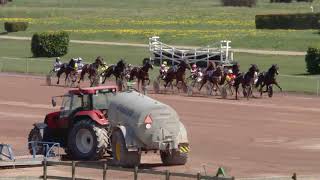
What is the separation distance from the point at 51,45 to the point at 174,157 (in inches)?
1703

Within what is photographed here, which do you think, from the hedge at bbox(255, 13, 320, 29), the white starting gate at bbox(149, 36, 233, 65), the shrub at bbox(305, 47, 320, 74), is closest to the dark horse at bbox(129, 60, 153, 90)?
the white starting gate at bbox(149, 36, 233, 65)

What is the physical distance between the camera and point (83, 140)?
23.8 metres

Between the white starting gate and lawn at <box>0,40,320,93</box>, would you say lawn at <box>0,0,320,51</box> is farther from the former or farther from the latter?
the white starting gate

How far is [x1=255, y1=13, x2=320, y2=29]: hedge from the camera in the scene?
77250 mm

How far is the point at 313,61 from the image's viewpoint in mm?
51219

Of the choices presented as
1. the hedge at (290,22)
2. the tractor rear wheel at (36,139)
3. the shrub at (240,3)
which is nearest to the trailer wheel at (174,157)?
the tractor rear wheel at (36,139)

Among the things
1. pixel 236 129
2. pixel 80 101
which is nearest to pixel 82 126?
pixel 80 101

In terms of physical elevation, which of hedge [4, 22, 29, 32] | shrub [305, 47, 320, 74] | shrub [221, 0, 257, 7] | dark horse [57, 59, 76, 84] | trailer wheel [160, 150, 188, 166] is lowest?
trailer wheel [160, 150, 188, 166]

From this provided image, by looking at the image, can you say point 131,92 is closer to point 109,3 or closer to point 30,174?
point 30,174

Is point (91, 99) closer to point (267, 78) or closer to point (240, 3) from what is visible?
point (267, 78)

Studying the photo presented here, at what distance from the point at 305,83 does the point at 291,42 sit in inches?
732

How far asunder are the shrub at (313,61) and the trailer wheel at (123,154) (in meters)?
29.4

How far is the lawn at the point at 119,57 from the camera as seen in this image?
155 feet

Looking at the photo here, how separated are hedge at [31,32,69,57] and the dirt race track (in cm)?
1888
